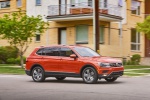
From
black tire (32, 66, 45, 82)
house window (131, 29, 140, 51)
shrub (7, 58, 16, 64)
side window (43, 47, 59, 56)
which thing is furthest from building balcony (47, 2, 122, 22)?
black tire (32, 66, 45, 82)

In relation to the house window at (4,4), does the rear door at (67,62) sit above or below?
below

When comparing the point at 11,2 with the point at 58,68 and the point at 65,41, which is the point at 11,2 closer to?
the point at 65,41

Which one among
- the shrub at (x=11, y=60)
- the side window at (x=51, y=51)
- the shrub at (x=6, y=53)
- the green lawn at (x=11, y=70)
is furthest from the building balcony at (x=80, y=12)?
the side window at (x=51, y=51)

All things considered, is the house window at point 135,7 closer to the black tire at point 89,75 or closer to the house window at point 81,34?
the house window at point 81,34

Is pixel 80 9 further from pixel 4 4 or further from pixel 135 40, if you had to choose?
pixel 4 4

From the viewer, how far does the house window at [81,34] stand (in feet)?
118

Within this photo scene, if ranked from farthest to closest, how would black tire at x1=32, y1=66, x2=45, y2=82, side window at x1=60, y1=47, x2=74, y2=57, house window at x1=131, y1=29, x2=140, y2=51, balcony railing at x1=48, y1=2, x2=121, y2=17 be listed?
1. house window at x1=131, y1=29, x2=140, y2=51
2. balcony railing at x1=48, y1=2, x2=121, y2=17
3. black tire at x1=32, y1=66, x2=45, y2=82
4. side window at x1=60, y1=47, x2=74, y2=57

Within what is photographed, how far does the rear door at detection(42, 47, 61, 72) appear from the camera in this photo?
18.0 metres

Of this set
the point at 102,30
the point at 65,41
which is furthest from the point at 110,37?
the point at 65,41

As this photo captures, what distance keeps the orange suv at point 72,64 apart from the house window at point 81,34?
17182 millimetres

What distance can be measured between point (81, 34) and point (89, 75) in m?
19.4

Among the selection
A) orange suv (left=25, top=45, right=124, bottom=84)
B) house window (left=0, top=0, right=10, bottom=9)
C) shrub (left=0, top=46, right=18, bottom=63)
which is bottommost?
shrub (left=0, top=46, right=18, bottom=63)

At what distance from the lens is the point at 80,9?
3500cm

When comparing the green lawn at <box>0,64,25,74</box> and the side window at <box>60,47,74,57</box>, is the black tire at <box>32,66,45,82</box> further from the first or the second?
the green lawn at <box>0,64,25,74</box>
